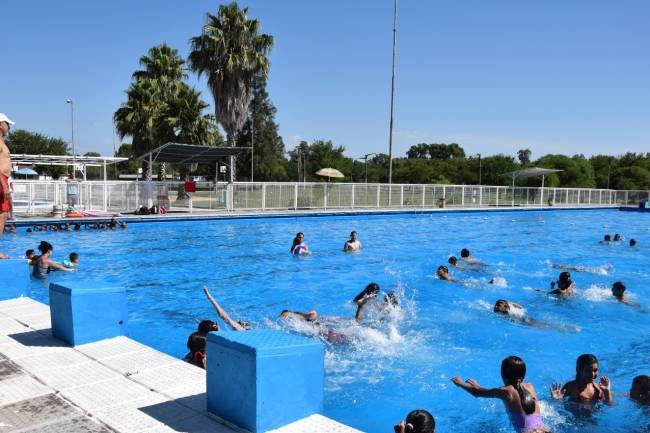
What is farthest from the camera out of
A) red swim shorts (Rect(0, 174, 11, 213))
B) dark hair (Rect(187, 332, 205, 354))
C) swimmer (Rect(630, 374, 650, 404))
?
dark hair (Rect(187, 332, 205, 354))

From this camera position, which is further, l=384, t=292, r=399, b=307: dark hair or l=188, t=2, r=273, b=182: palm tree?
l=188, t=2, r=273, b=182: palm tree

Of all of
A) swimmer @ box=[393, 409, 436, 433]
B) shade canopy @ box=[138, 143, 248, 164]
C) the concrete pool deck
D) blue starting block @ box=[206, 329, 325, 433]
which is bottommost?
the concrete pool deck

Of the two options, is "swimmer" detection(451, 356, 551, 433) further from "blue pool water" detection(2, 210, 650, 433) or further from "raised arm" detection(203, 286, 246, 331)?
"raised arm" detection(203, 286, 246, 331)

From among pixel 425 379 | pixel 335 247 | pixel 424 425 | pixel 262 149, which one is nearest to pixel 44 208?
pixel 335 247

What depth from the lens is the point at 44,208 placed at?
74.1 ft

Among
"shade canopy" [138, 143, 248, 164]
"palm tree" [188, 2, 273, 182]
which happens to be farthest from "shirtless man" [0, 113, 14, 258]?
"palm tree" [188, 2, 273, 182]

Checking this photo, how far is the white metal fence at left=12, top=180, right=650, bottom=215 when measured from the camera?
22781 mm

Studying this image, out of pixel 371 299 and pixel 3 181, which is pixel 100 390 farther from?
pixel 371 299

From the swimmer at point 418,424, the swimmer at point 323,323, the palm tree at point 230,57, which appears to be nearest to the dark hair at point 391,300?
the swimmer at point 323,323

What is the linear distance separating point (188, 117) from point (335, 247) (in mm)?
18019

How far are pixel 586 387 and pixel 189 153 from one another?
828 inches

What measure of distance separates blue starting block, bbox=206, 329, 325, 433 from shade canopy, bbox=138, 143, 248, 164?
62.5 ft

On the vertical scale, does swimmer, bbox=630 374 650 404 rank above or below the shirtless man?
below

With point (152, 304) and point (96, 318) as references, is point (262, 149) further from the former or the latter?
point (96, 318)
